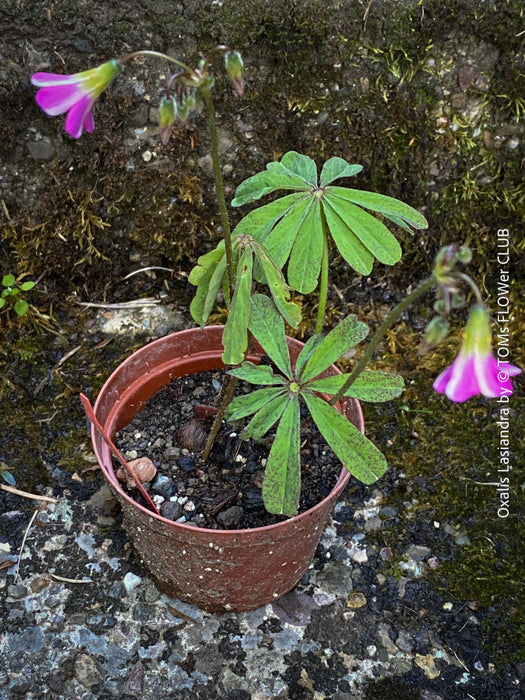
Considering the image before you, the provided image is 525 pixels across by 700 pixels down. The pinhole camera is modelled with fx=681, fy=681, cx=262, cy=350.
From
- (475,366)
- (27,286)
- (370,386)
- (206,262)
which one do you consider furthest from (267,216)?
(27,286)

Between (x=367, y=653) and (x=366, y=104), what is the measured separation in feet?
4.61

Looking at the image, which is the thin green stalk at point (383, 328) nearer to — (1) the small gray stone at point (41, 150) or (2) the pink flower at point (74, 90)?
(2) the pink flower at point (74, 90)

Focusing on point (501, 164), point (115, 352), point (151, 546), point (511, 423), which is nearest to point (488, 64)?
point (501, 164)

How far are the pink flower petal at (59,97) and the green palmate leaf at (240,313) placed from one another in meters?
0.40

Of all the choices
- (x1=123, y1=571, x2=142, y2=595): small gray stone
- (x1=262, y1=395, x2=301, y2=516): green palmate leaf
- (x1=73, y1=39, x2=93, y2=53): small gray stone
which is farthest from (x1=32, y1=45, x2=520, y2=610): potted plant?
(x1=73, y1=39, x2=93, y2=53): small gray stone

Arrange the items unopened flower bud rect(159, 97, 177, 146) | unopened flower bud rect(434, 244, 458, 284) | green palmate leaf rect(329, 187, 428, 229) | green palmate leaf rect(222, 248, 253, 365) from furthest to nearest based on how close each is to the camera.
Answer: green palmate leaf rect(329, 187, 428, 229)
green palmate leaf rect(222, 248, 253, 365)
unopened flower bud rect(159, 97, 177, 146)
unopened flower bud rect(434, 244, 458, 284)

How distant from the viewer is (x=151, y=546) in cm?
149

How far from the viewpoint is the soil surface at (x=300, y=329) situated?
1551 millimetres

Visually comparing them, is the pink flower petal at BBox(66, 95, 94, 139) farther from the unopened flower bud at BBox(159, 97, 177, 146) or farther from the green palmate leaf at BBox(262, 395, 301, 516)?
the green palmate leaf at BBox(262, 395, 301, 516)

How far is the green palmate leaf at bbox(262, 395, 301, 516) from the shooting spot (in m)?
1.29

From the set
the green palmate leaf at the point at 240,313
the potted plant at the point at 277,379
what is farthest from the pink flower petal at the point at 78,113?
the green palmate leaf at the point at 240,313

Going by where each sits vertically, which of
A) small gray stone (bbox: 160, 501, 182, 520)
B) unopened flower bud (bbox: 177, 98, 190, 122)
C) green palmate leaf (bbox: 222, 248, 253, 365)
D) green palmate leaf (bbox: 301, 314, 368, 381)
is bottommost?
small gray stone (bbox: 160, 501, 182, 520)

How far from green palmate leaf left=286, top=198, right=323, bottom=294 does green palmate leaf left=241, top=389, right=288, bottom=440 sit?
230 millimetres

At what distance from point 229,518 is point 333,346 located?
0.44 metres
